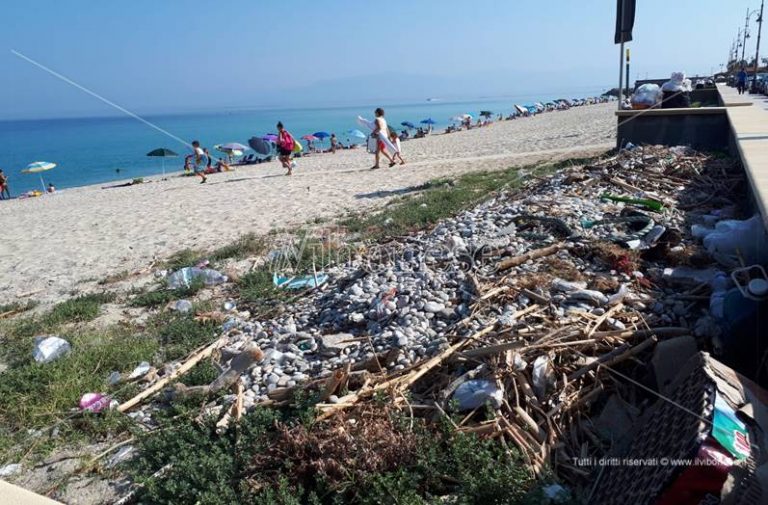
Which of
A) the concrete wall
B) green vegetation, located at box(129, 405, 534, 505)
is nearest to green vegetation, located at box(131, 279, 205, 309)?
green vegetation, located at box(129, 405, 534, 505)

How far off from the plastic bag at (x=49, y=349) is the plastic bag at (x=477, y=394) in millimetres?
3923

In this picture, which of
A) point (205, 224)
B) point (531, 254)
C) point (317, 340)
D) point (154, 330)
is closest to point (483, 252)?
point (531, 254)

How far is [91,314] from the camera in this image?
20.6 feet

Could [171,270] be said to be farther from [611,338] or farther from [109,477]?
[611,338]

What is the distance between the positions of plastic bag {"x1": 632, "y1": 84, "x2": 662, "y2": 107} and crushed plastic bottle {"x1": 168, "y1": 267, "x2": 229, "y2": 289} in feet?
31.7

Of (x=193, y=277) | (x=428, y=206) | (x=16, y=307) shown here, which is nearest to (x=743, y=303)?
(x=193, y=277)

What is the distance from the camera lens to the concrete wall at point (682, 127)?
1019 centimetres

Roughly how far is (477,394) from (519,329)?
0.67 m

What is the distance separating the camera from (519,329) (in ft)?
12.5

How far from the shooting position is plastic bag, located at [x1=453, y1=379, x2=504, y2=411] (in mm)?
3301

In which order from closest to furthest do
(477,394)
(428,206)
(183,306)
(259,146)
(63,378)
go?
(477,394), (63,378), (183,306), (428,206), (259,146)

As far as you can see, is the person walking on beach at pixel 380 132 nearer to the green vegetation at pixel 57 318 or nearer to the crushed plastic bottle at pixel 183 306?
the crushed plastic bottle at pixel 183 306

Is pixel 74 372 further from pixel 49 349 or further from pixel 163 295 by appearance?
pixel 163 295

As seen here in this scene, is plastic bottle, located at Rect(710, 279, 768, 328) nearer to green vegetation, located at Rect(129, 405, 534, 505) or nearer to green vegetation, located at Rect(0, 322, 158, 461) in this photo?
green vegetation, located at Rect(129, 405, 534, 505)
